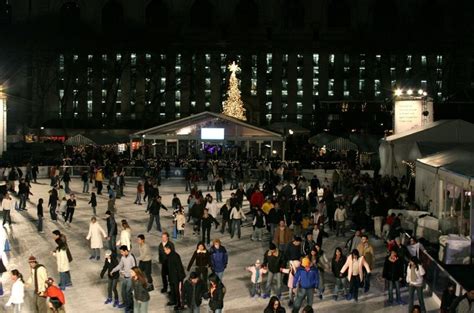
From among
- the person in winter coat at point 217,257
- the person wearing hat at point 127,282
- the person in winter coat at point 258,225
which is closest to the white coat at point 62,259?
the person wearing hat at point 127,282

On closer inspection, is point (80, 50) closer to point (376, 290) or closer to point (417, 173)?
point (417, 173)

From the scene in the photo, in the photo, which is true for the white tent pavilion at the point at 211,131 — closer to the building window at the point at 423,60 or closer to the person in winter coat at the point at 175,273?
the person in winter coat at the point at 175,273

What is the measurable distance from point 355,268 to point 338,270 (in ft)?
1.16

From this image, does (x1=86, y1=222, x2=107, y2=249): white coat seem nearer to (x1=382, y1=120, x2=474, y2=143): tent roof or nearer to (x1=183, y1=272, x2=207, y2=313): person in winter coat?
(x1=183, y1=272, x2=207, y2=313): person in winter coat

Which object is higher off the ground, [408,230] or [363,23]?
[363,23]

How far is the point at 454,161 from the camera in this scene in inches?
779

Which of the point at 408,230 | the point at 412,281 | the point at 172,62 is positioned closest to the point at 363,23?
the point at 172,62

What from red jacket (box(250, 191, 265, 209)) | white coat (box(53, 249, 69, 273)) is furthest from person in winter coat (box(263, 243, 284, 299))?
red jacket (box(250, 191, 265, 209))

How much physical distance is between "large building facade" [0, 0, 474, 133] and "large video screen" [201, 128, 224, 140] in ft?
102

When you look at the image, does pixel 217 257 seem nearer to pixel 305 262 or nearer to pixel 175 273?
pixel 175 273

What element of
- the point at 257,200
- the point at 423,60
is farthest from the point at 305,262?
the point at 423,60

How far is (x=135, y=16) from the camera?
267 feet

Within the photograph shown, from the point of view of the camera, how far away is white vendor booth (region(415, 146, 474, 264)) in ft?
51.1

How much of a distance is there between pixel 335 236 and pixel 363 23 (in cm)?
6121
